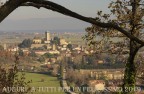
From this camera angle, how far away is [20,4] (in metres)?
3.24

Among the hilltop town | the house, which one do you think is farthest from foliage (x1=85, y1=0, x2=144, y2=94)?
the house

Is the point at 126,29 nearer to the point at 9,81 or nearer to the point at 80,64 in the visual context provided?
the point at 9,81

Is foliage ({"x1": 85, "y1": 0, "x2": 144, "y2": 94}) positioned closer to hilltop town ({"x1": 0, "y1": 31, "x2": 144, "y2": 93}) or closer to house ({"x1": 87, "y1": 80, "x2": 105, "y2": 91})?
hilltop town ({"x1": 0, "y1": 31, "x2": 144, "y2": 93})

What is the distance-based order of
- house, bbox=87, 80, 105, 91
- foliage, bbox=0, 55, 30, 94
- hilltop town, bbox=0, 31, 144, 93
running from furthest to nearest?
1. house, bbox=87, 80, 105, 91
2. hilltop town, bbox=0, 31, 144, 93
3. foliage, bbox=0, 55, 30, 94

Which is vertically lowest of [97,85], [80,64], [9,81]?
[80,64]

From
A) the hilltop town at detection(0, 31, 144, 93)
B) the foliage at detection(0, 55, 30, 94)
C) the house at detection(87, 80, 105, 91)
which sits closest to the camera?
the foliage at detection(0, 55, 30, 94)

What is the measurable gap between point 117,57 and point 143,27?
1.22m

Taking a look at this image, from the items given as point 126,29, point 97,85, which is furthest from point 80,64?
point 126,29

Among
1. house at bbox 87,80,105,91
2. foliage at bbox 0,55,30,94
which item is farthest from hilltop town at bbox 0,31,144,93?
foliage at bbox 0,55,30,94

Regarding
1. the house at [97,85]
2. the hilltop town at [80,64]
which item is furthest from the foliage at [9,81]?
the house at [97,85]

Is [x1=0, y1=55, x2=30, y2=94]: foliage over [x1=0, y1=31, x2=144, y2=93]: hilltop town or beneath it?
over

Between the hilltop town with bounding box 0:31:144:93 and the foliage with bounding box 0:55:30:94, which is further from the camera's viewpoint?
the hilltop town with bounding box 0:31:144:93

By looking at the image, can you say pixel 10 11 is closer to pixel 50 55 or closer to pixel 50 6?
pixel 50 6

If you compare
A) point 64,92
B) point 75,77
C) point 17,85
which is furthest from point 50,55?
point 17,85
